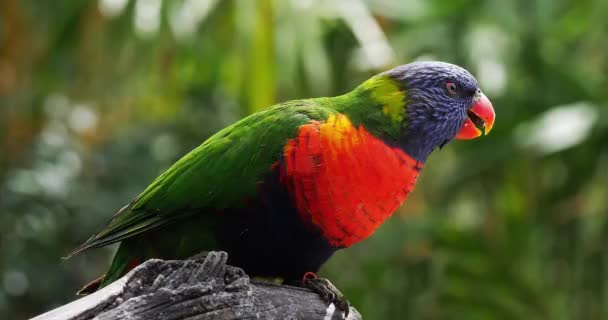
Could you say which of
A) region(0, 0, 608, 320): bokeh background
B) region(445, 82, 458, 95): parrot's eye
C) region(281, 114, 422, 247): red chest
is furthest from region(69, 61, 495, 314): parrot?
region(0, 0, 608, 320): bokeh background

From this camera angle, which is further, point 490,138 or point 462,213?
point 462,213

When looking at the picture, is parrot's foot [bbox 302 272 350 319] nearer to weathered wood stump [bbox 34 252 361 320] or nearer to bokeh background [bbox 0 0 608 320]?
weathered wood stump [bbox 34 252 361 320]

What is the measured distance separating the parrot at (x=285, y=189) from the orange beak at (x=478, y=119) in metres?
0.17

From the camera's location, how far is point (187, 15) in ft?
14.1

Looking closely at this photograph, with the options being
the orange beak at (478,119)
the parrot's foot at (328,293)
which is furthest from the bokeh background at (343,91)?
the parrot's foot at (328,293)

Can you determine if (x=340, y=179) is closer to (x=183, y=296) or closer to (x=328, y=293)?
(x=328, y=293)

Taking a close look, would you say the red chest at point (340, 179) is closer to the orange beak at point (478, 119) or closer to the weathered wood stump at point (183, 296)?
the weathered wood stump at point (183, 296)

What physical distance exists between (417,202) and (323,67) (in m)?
1.09

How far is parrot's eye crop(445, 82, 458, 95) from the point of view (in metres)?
2.03

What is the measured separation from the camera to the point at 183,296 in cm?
149

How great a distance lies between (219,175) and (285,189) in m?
0.16

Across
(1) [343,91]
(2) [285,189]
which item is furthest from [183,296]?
(1) [343,91]

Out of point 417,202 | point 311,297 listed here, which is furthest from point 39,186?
point 311,297

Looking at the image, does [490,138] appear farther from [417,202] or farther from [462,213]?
[462,213]
